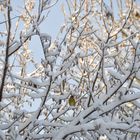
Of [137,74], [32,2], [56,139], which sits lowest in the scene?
[56,139]

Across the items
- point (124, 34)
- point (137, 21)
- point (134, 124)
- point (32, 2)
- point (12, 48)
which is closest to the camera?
point (134, 124)

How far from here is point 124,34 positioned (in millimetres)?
4008

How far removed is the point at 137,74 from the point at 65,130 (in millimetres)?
722

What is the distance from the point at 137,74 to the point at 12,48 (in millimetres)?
1000

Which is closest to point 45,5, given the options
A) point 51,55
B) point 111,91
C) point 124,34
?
point 51,55

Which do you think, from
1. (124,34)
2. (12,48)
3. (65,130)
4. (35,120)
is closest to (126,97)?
(65,130)

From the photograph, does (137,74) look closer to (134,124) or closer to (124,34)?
(134,124)

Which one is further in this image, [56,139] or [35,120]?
[35,120]

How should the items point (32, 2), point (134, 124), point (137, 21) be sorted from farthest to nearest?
point (32, 2) < point (137, 21) < point (134, 124)

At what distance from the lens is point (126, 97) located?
2.51 metres

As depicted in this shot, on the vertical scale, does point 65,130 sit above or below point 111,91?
below

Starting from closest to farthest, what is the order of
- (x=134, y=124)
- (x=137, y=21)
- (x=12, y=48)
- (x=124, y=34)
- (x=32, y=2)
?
(x=134, y=124)
(x=12, y=48)
(x=137, y=21)
(x=124, y=34)
(x=32, y=2)

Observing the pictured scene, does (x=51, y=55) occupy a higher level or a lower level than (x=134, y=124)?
higher

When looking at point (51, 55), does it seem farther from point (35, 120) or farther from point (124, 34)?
point (124, 34)
